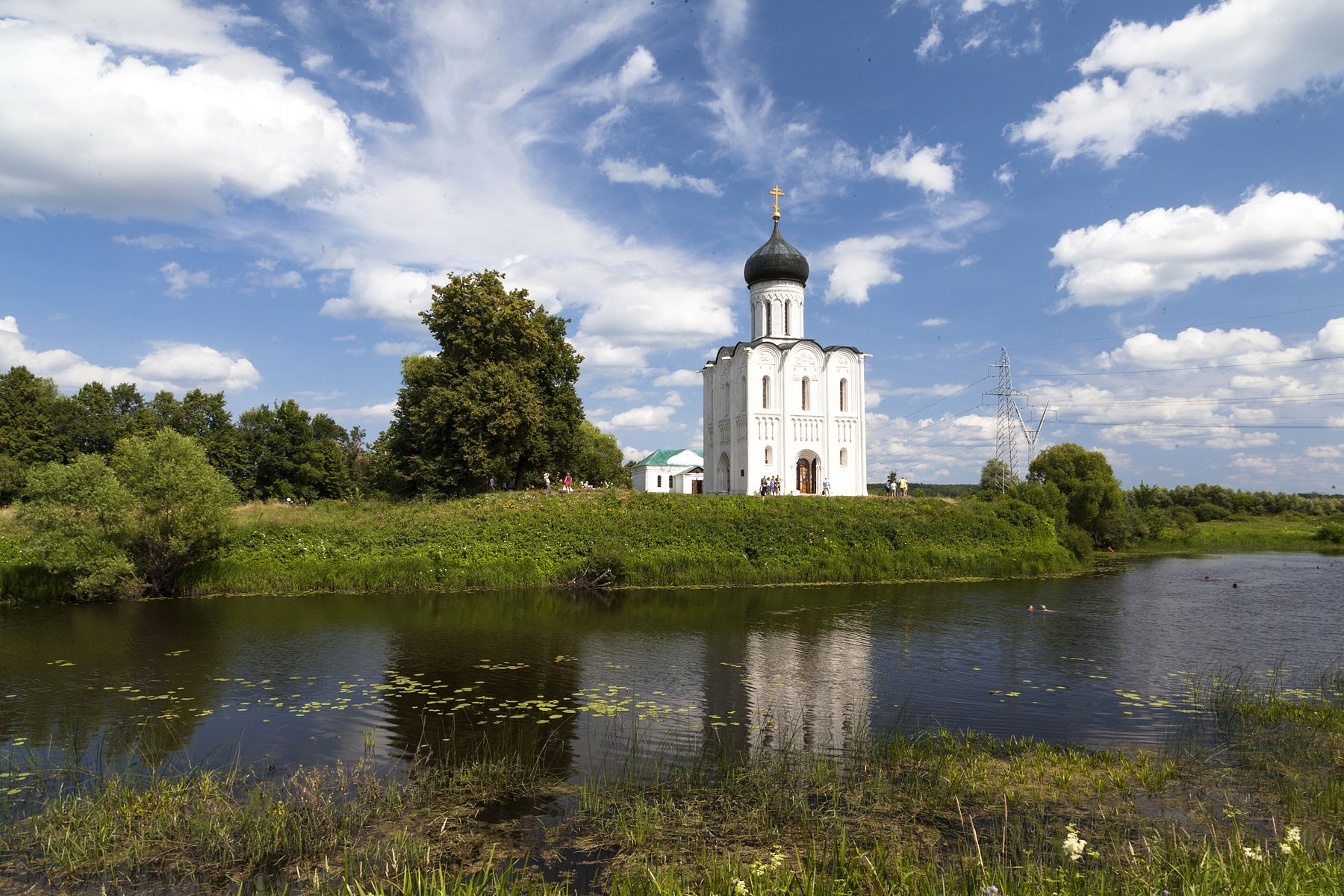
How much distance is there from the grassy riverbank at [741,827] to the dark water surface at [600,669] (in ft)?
3.94

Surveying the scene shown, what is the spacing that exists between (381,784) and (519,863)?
96.6 inches

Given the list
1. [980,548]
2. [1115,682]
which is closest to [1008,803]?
[1115,682]

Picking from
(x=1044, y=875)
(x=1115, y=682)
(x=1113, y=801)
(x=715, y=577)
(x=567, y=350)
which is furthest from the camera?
(x=567, y=350)

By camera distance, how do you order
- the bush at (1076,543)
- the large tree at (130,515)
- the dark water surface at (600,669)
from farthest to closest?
the bush at (1076,543) < the large tree at (130,515) < the dark water surface at (600,669)

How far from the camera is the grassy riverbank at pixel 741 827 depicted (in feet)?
17.7

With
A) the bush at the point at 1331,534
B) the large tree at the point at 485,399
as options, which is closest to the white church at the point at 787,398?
the large tree at the point at 485,399

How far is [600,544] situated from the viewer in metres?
28.0

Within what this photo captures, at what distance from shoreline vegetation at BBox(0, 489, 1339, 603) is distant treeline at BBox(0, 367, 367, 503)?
70.4 feet

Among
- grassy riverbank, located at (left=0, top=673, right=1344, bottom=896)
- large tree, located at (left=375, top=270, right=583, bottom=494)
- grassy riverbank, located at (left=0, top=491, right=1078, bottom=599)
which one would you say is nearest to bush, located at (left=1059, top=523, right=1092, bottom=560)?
grassy riverbank, located at (left=0, top=491, right=1078, bottom=599)

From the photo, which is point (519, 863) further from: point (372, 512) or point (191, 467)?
point (372, 512)

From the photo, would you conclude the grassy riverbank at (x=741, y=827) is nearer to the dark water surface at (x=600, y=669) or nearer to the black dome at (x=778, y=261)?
the dark water surface at (x=600, y=669)

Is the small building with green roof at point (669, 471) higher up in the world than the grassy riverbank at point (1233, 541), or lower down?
higher up

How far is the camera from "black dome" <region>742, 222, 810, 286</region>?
42281mm

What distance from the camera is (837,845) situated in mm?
6504
